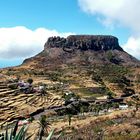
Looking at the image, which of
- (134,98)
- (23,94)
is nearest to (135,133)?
(23,94)

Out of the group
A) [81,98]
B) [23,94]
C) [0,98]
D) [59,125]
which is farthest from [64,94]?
[59,125]

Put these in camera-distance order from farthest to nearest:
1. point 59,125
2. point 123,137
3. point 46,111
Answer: point 46,111 < point 59,125 < point 123,137

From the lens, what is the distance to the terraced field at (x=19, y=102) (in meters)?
139

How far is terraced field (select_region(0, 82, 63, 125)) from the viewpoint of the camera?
139 meters

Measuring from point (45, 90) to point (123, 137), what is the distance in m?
113

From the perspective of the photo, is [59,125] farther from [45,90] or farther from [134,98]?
[134,98]

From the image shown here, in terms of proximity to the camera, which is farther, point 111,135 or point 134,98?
point 134,98

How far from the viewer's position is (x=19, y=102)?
153 meters

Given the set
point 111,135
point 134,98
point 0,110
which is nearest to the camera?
point 111,135

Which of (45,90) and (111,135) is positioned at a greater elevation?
(45,90)

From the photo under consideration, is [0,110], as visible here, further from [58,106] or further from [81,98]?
[81,98]

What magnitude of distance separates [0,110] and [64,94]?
145 feet

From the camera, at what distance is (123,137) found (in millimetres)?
71500

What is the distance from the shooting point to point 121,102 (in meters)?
184
